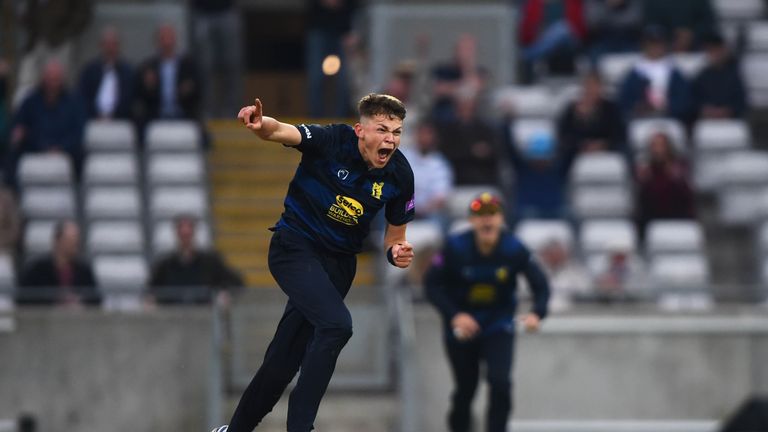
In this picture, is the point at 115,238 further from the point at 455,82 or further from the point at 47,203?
the point at 455,82

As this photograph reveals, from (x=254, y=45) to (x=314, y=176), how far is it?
11.9m

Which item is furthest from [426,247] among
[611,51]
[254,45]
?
[254,45]

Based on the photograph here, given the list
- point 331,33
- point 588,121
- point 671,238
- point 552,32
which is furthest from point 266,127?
point 552,32

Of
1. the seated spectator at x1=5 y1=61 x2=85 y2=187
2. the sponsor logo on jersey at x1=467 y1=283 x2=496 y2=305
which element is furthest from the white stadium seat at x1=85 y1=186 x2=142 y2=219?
the sponsor logo on jersey at x1=467 y1=283 x2=496 y2=305

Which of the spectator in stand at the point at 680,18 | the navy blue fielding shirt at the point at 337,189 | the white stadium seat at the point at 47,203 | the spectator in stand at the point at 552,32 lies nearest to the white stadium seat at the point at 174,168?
the white stadium seat at the point at 47,203

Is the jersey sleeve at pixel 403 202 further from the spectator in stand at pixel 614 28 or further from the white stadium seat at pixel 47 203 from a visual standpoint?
the spectator in stand at pixel 614 28

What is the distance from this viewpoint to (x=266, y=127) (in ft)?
28.3

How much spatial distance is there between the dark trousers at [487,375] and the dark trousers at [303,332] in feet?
12.3

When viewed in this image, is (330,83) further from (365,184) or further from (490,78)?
(365,184)

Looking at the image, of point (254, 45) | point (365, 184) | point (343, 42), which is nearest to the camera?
point (365, 184)

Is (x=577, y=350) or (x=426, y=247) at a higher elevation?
(x=426, y=247)

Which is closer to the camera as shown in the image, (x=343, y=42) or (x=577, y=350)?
(x=577, y=350)

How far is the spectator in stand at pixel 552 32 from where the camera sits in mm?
18375

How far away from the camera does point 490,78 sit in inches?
730
